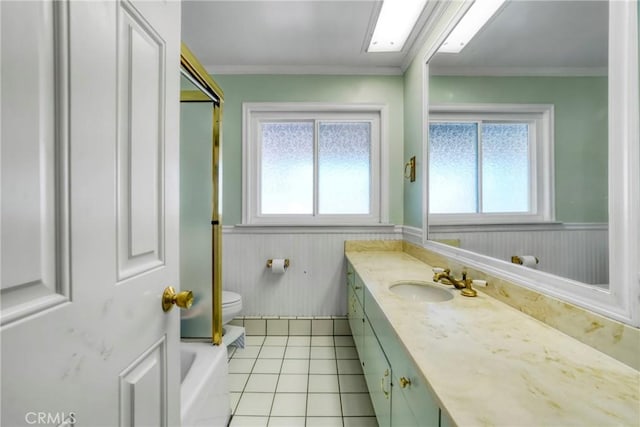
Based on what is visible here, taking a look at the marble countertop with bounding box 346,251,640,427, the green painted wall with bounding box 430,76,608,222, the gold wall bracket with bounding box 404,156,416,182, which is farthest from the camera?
the gold wall bracket with bounding box 404,156,416,182

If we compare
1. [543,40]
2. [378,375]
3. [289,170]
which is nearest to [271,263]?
[289,170]

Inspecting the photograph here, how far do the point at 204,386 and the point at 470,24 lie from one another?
215cm

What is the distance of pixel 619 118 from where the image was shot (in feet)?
2.29

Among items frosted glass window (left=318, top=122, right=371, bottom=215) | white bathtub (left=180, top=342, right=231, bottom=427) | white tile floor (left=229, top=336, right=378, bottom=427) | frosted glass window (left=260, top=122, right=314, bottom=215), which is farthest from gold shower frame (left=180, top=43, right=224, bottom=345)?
frosted glass window (left=318, top=122, right=371, bottom=215)

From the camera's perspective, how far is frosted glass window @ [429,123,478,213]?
153 centimetres

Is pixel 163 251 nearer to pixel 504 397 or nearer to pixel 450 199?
pixel 504 397

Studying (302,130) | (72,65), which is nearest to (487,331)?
(72,65)

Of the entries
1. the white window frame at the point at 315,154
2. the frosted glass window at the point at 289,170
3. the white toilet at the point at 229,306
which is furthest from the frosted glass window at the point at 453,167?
the white toilet at the point at 229,306

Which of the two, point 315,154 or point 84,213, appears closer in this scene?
point 84,213

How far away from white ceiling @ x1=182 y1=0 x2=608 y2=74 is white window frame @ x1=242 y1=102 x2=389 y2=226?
12.5 inches

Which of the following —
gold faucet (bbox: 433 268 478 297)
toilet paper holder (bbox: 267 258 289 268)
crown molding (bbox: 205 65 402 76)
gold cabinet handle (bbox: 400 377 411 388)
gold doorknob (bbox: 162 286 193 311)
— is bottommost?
gold cabinet handle (bbox: 400 377 411 388)

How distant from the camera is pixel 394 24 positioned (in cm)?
181

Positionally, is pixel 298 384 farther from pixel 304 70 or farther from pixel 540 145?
pixel 304 70

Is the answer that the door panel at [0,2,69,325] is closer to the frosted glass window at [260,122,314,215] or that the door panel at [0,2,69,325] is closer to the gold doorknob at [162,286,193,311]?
the gold doorknob at [162,286,193,311]
